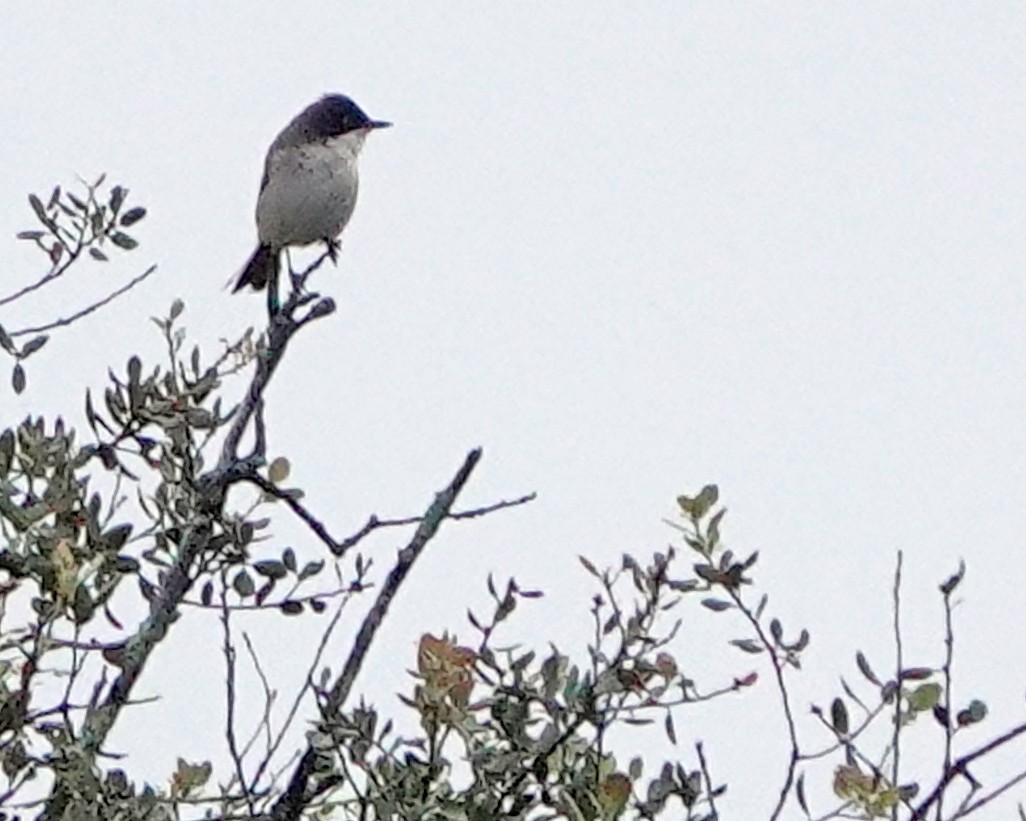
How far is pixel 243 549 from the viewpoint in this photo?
341 centimetres

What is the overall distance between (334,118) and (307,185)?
0.58 meters

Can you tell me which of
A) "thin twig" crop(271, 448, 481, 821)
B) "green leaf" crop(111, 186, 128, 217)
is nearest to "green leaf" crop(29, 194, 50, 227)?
"green leaf" crop(111, 186, 128, 217)

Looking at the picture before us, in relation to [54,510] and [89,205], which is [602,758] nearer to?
[54,510]

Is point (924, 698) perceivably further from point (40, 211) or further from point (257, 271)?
point (257, 271)

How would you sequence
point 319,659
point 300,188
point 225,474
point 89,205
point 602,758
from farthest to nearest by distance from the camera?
point 300,188 → point 89,205 → point 225,474 → point 319,659 → point 602,758

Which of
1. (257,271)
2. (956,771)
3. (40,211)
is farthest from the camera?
(257,271)

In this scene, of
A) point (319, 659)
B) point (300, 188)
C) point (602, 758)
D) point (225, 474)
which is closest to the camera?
point (602, 758)

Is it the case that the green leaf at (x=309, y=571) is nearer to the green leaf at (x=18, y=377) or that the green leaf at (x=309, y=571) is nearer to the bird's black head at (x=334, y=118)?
the green leaf at (x=18, y=377)

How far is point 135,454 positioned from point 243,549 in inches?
8.7

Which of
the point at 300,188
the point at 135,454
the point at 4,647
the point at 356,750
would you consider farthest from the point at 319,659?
the point at 300,188

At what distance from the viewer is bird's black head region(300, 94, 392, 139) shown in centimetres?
829

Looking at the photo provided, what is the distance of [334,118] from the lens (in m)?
8.36

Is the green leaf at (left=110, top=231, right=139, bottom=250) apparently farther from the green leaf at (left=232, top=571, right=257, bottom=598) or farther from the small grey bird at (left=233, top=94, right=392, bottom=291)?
the small grey bird at (left=233, top=94, right=392, bottom=291)

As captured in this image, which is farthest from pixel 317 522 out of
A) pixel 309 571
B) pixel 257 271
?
pixel 257 271
